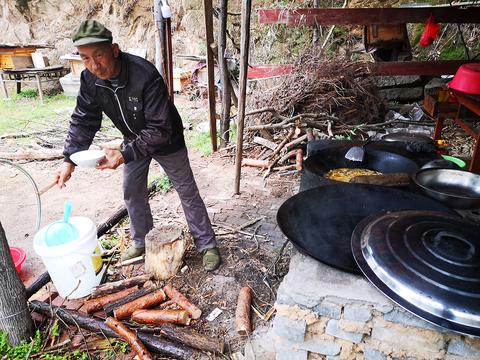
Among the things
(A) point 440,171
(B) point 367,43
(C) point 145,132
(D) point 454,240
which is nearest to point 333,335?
(D) point 454,240

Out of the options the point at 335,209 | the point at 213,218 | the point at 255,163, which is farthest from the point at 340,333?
the point at 255,163

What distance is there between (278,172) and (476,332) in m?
4.66

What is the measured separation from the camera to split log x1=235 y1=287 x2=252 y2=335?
2.83 m

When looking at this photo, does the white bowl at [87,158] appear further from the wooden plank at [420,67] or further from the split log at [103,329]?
the wooden plank at [420,67]

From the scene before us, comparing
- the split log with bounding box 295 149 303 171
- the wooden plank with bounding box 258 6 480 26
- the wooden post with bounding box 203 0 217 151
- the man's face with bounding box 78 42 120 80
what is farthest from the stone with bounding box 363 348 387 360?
the wooden plank with bounding box 258 6 480 26

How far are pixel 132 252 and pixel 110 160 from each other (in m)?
1.42

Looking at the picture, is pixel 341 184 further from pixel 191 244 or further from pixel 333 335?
pixel 191 244

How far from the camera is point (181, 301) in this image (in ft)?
10.3

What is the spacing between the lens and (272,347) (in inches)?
105

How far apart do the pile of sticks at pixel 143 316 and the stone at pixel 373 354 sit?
1.15 metres

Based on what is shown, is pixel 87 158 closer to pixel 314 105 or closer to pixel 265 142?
pixel 265 142

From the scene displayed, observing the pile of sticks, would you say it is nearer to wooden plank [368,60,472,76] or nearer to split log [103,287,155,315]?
split log [103,287,155,315]

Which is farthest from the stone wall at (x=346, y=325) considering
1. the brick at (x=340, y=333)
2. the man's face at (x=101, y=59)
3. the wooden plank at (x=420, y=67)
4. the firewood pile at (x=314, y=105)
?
the wooden plank at (x=420, y=67)

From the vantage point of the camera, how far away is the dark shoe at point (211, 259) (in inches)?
142
